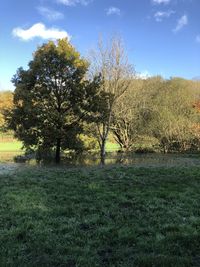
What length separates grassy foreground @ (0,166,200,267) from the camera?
15.9ft

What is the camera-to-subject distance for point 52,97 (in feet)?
72.5

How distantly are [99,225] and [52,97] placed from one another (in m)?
16.4

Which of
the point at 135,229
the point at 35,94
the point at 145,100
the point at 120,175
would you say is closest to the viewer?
the point at 135,229

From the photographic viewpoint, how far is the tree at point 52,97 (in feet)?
70.8

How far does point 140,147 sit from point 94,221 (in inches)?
1161

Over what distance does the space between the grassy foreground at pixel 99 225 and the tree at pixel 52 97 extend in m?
10.9

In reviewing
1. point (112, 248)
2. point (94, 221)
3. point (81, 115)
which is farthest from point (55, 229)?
point (81, 115)

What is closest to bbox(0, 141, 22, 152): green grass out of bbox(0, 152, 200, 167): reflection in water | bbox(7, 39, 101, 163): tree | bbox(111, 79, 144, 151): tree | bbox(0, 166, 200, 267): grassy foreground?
bbox(111, 79, 144, 151): tree

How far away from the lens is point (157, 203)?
8375 mm

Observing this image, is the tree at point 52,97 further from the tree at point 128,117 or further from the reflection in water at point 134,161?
the tree at point 128,117

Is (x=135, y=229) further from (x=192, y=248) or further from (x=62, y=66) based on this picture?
(x=62, y=66)

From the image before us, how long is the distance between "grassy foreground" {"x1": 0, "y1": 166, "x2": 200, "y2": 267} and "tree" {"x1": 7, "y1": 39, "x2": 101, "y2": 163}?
431 inches

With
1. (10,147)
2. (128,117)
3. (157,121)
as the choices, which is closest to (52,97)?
(128,117)

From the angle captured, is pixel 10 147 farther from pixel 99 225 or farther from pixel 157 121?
pixel 99 225
